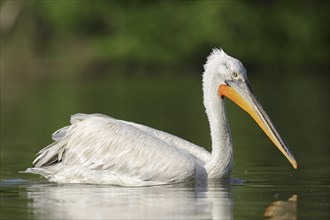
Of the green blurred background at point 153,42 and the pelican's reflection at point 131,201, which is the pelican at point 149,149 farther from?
the green blurred background at point 153,42

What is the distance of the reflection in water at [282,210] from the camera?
7982 millimetres

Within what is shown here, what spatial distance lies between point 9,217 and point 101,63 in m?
36.8

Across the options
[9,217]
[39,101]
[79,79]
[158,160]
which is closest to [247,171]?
[158,160]

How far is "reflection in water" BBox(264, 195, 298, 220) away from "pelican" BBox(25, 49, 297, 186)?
40.5 inches

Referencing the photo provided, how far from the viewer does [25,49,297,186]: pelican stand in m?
9.83

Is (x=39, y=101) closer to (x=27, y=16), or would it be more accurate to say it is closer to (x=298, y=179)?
(x=298, y=179)

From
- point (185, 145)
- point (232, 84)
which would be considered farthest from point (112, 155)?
point (232, 84)

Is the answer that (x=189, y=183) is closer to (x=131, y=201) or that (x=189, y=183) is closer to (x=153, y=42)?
(x=131, y=201)

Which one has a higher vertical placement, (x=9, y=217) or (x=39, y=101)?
(x=39, y=101)

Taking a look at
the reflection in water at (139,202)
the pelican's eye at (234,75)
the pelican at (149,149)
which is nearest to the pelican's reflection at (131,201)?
the reflection in water at (139,202)

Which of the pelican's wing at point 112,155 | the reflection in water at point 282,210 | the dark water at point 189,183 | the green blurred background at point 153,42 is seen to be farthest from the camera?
the green blurred background at point 153,42

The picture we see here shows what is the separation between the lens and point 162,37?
4472cm

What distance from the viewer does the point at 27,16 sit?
46688mm

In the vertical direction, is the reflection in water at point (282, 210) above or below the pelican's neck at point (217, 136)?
below
